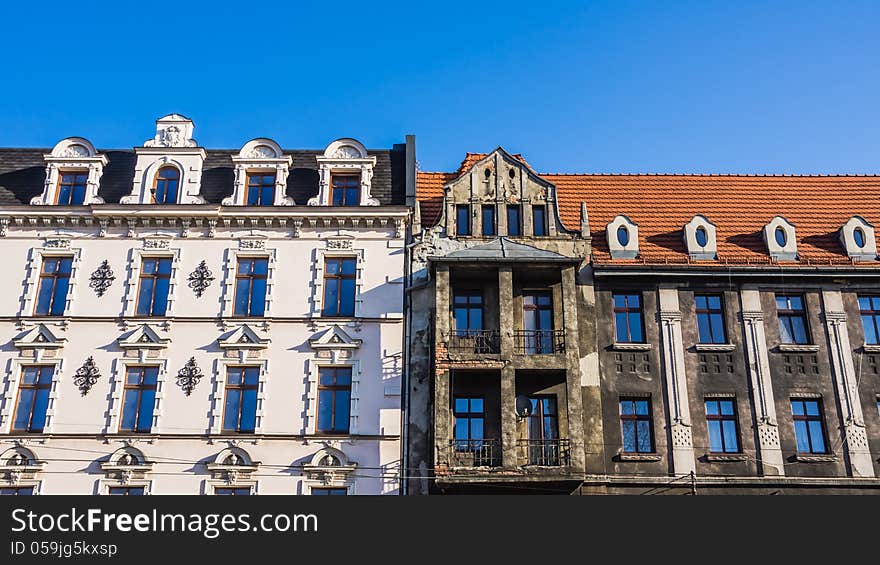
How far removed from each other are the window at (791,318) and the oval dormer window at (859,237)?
2613 millimetres

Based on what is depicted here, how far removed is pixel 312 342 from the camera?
27.6 m

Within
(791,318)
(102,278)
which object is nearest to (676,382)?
(791,318)

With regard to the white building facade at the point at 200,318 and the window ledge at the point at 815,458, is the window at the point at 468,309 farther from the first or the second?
the window ledge at the point at 815,458

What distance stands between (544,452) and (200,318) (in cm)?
1017

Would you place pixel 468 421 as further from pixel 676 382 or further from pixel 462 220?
pixel 462 220

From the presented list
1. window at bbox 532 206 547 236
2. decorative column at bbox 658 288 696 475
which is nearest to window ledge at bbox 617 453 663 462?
decorative column at bbox 658 288 696 475

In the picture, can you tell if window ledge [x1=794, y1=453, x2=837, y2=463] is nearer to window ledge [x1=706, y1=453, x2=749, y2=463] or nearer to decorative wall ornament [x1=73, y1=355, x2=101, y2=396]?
window ledge [x1=706, y1=453, x2=749, y2=463]

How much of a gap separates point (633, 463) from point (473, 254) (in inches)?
280

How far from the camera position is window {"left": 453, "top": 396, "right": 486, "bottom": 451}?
86.1 feet

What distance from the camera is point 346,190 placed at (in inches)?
1190

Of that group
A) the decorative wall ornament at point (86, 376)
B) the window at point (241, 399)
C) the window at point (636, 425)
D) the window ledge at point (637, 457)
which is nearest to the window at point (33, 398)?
the decorative wall ornament at point (86, 376)
